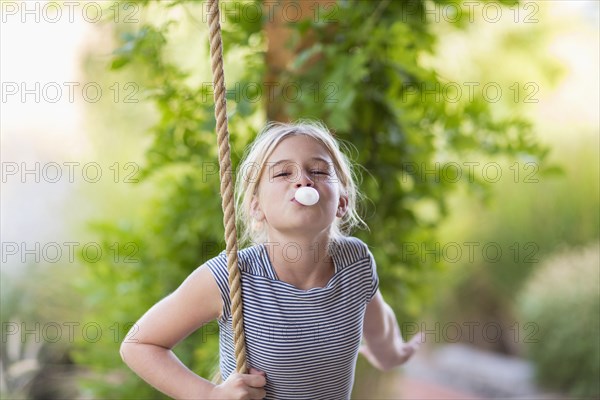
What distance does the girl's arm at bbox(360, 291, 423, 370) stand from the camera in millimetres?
1052

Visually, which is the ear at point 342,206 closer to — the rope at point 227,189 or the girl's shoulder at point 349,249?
the girl's shoulder at point 349,249

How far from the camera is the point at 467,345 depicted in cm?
383

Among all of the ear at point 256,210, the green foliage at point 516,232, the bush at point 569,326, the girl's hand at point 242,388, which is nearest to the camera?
the girl's hand at point 242,388

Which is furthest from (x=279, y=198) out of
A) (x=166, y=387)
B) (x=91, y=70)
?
(x=91, y=70)

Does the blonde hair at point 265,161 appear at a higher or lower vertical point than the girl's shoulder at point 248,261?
higher

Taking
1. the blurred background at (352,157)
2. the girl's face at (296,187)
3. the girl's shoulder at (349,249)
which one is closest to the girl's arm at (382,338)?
the girl's shoulder at (349,249)

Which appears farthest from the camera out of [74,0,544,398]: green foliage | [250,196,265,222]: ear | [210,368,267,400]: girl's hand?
[74,0,544,398]: green foliage

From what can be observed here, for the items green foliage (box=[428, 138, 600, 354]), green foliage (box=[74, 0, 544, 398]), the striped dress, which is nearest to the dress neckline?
the striped dress

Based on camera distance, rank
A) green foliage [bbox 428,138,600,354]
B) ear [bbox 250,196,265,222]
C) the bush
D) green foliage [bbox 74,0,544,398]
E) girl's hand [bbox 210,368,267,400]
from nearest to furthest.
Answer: girl's hand [bbox 210,368,267,400] < ear [bbox 250,196,265,222] < green foliage [bbox 74,0,544,398] < the bush < green foliage [bbox 428,138,600,354]

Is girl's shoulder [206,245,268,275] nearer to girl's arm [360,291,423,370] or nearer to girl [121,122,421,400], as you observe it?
girl [121,122,421,400]

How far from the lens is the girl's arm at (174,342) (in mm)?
861

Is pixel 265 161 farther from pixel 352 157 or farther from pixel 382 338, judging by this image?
pixel 352 157

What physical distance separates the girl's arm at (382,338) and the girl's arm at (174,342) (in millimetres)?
231

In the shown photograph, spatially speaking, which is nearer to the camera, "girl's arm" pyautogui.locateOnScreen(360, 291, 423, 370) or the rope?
the rope
